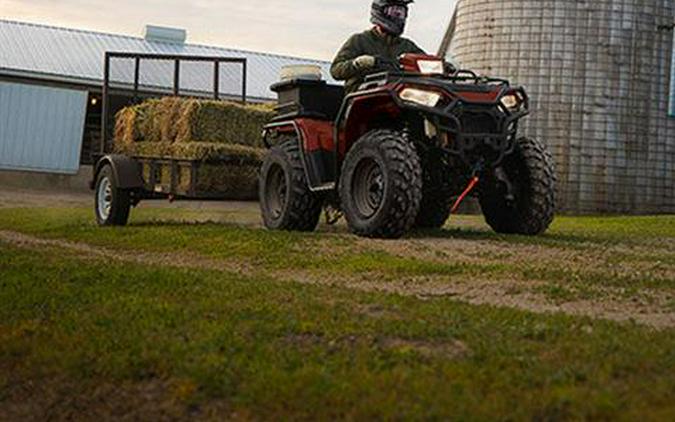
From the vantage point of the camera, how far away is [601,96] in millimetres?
29062

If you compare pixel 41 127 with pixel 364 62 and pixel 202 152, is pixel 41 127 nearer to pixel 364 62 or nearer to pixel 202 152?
pixel 202 152

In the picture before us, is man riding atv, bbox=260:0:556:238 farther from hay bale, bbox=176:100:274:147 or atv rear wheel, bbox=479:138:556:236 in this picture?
hay bale, bbox=176:100:274:147

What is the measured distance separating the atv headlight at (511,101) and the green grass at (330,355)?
17.3 ft

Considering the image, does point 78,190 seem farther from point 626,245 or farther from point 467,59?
point 626,245

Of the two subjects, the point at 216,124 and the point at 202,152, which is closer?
the point at 202,152

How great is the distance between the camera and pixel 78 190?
3741 cm

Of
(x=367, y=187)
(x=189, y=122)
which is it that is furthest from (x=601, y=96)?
(x=367, y=187)

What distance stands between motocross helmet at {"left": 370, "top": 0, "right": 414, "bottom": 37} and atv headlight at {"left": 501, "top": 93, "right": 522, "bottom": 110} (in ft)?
6.12

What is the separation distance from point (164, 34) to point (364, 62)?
31762 millimetres

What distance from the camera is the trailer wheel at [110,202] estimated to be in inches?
676

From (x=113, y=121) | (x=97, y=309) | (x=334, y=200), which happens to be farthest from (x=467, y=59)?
(x=97, y=309)

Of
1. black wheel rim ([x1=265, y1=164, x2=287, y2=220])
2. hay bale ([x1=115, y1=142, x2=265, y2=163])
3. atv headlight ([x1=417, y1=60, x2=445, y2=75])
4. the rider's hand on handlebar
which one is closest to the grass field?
atv headlight ([x1=417, y1=60, x2=445, y2=75])

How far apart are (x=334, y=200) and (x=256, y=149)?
3.33 meters

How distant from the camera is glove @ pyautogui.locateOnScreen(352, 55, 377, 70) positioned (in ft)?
46.2
